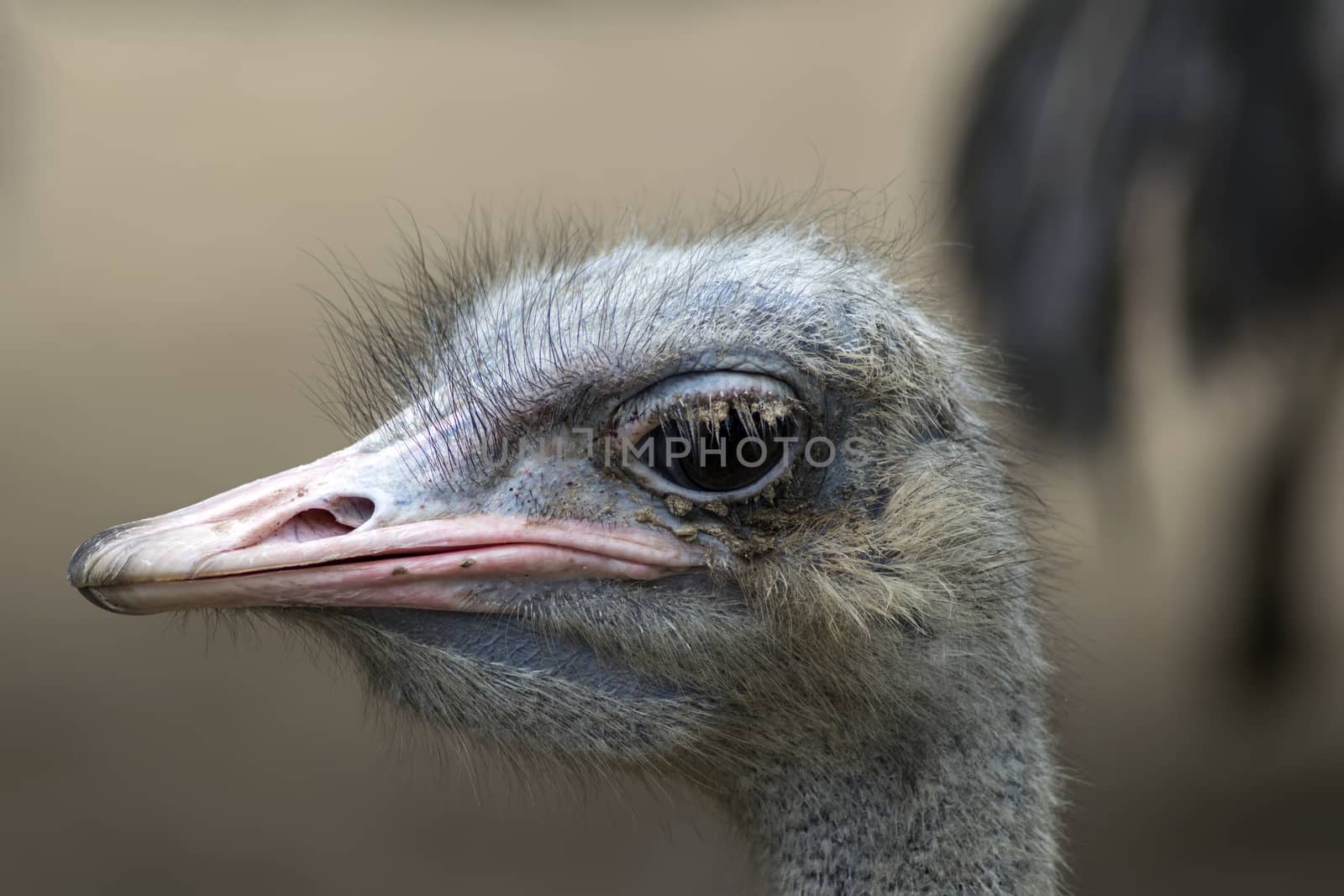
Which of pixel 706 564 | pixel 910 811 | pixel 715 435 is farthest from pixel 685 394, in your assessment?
pixel 910 811

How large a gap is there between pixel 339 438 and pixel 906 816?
5.55 metres

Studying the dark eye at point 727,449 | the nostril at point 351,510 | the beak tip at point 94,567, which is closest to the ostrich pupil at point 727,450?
the dark eye at point 727,449

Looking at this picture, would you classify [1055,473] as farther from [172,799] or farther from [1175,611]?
[172,799]

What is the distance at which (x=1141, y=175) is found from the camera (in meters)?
4.38

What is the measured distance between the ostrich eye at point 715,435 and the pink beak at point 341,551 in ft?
0.25

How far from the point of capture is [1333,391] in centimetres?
526

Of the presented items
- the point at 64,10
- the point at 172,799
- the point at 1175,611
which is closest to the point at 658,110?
the point at 64,10

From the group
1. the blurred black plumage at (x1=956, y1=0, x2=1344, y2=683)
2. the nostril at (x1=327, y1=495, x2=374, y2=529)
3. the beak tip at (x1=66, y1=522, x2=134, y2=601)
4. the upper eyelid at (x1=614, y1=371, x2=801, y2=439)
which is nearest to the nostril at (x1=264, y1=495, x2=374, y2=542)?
the nostril at (x1=327, y1=495, x2=374, y2=529)

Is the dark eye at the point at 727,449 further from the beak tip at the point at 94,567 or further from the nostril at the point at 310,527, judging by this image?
the beak tip at the point at 94,567

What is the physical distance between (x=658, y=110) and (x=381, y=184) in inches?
101

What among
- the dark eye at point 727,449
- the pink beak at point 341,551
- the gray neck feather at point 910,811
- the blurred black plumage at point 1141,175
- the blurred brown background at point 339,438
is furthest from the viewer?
the blurred brown background at point 339,438

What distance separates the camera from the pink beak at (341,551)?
4.84 ft

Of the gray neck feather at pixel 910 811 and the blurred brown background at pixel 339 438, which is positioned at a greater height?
the gray neck feather at pixel 910 811

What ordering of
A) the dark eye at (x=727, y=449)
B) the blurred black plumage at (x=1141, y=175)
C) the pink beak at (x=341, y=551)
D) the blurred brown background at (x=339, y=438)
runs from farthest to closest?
1. the blurred brown background at (x=339, y=438)
2. the blurred black plumage at (x=1141, y=175)
3. the dark eye at (x=727, y=449)
4. the pink beak at (x=341, y=551)
